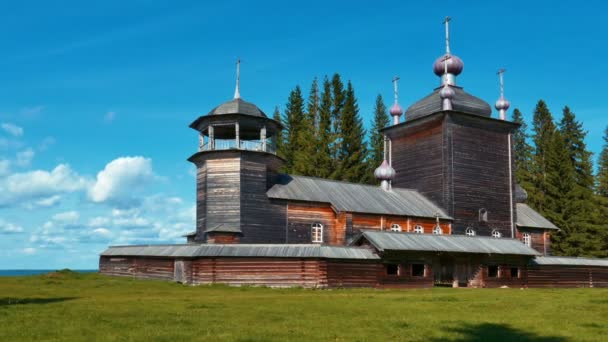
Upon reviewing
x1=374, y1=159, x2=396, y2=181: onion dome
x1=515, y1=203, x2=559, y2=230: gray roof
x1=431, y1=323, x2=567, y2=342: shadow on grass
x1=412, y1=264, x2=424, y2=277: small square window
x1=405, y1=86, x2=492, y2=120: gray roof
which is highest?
x1=405, y1=86, x2=492, y2=120: gray roof

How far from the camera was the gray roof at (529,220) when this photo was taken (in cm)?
4944

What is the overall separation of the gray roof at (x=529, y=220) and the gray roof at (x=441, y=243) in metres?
10.1

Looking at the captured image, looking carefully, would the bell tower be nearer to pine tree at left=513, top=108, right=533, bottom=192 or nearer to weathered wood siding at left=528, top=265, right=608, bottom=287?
weathered wood siding at left=528, top=265, right=608, bottom=287

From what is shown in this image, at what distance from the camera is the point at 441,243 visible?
35.4 metres

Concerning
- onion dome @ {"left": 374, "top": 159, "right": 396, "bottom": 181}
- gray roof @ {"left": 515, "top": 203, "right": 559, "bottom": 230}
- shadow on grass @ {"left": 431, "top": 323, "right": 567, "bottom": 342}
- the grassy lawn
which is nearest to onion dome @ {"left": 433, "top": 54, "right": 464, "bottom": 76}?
onion dome @ {"left": 374, "top": 159, "right": 396, "bottom": 181}

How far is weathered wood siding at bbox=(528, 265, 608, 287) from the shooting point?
129ft

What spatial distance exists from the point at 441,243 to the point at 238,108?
14320 millimetres

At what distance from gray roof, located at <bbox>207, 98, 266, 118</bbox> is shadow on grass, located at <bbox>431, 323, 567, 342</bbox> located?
23.5 m

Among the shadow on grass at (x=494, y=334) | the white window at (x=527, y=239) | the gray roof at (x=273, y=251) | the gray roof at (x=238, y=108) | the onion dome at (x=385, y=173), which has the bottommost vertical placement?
the shadow on grass at (x=494, y=334)

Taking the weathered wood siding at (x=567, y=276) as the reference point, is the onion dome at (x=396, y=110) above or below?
above

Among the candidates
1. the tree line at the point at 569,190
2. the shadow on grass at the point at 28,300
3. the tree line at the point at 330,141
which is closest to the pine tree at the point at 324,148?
the tree line at the point at 330,141

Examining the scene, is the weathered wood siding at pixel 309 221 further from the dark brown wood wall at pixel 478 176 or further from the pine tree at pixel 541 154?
the pine tree at pixel 541 154

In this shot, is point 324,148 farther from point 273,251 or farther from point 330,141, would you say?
point 273,251

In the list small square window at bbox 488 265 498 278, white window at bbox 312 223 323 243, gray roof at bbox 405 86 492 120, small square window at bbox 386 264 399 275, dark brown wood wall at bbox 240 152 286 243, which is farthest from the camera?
gray roof at bbox 405 86 492 120
